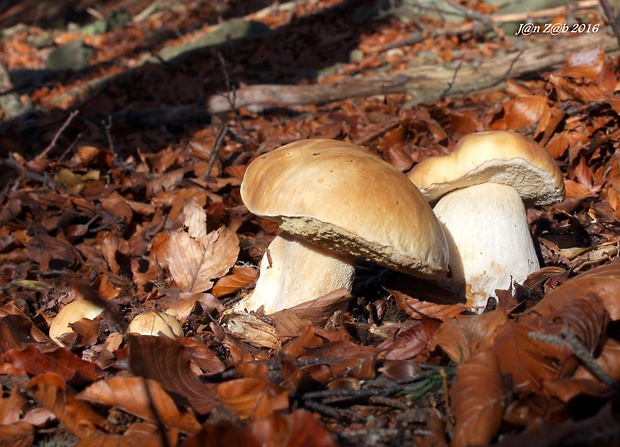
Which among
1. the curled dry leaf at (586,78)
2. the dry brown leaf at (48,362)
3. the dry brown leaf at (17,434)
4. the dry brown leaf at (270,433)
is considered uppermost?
the curled dry leaf at (586,78)

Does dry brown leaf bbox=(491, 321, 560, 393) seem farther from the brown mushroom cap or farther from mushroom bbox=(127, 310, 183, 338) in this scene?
mushroom bbox=(127, 310, 183, 338)

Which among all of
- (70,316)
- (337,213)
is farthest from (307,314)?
(70,316)

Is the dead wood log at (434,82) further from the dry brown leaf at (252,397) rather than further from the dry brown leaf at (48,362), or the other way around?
the dry brown leaf at (252,397)

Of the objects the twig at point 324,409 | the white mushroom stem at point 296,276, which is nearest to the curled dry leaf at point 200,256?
the white mushroom stem at point 296,276

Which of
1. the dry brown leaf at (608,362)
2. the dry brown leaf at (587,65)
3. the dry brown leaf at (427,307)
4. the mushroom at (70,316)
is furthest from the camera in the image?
the dry brown leaf at (587,65)

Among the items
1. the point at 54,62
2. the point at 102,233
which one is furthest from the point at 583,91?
the point at 54,62

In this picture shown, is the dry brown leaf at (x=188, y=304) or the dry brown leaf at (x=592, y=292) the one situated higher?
the dry brown leaf at (x=592, y=292)

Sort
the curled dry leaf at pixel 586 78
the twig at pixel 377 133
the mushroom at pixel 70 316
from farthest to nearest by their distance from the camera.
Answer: the twig at pixel 377 133 → the curled dry leaf at pixel 586 78 → the mushroom at pixel 70 316

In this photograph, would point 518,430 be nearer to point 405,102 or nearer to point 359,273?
point 359,273
